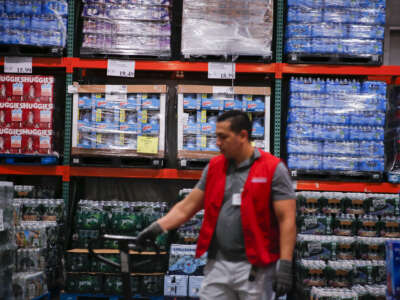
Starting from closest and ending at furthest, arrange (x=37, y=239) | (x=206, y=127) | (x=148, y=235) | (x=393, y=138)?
(x=148, y=235)
(x=37, y=239)
(x=206, y=127)
(x=393, y=138)

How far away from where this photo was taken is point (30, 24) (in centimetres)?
536

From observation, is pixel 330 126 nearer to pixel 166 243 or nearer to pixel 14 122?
pixel 166 243

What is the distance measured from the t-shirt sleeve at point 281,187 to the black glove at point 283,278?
424 mm

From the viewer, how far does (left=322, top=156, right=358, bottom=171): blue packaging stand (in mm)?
5320

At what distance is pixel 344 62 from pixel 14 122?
4.33 m

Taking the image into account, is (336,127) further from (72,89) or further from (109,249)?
(72,89)

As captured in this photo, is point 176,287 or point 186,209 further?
point 176,287

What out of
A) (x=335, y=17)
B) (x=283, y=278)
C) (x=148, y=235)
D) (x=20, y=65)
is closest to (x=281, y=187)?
(x=283, y=278)

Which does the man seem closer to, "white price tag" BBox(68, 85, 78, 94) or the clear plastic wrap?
the clear plastic wrap

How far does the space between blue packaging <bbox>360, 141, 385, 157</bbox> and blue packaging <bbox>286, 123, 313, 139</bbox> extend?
2.21ft

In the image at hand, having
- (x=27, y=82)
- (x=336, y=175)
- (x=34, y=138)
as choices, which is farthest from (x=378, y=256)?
(x=27, y=82)

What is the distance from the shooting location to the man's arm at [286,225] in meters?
2.76

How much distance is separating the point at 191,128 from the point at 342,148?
193 centimetres

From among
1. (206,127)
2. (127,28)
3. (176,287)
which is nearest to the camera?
(176,287)
